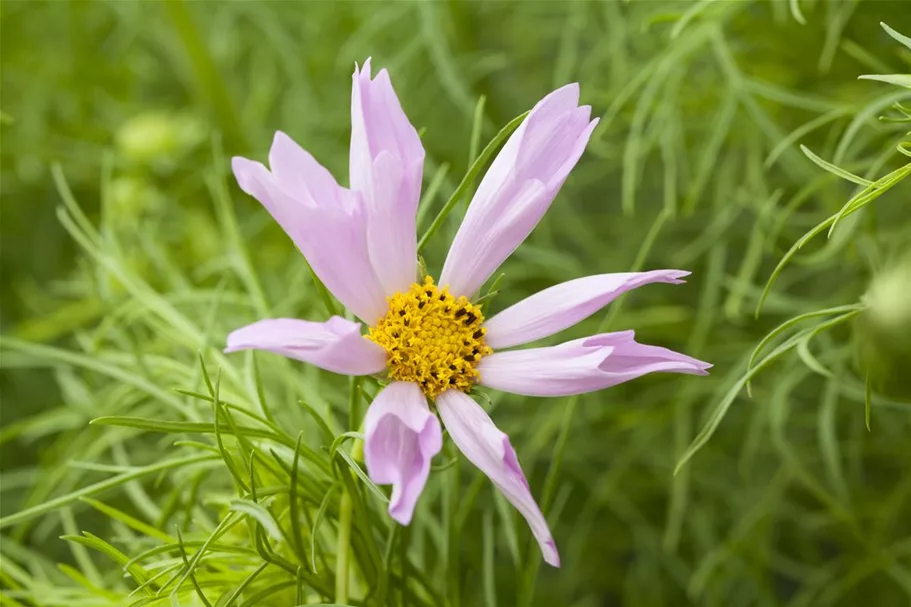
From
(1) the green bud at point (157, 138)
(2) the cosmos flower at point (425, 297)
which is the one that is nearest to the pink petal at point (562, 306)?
(2) the cosmos flower at point (425, 297)

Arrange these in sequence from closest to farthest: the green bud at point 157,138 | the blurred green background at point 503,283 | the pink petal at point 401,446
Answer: the pink petal at point 401,446 → the blurred green background at point 503,283 → the green bud at point 157,138

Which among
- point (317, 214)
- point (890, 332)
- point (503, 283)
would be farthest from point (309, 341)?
point (503, 283)

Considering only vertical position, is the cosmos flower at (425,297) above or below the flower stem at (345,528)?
above

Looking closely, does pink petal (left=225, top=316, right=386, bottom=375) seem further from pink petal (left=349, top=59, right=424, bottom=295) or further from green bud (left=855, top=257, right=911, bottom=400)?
green bud (left=855, top=257, right=911, bottom=400)

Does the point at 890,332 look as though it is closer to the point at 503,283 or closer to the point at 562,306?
the point at 562,306

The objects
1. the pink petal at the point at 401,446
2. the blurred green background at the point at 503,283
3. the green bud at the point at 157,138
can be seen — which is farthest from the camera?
the green bud at the point at 157,138

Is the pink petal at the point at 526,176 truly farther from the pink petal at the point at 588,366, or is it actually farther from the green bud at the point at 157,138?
the green bud at the point at 157,138

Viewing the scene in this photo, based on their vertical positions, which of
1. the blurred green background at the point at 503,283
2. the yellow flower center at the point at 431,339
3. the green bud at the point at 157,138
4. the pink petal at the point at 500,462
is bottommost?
the blurred green background at the point at 503,283
